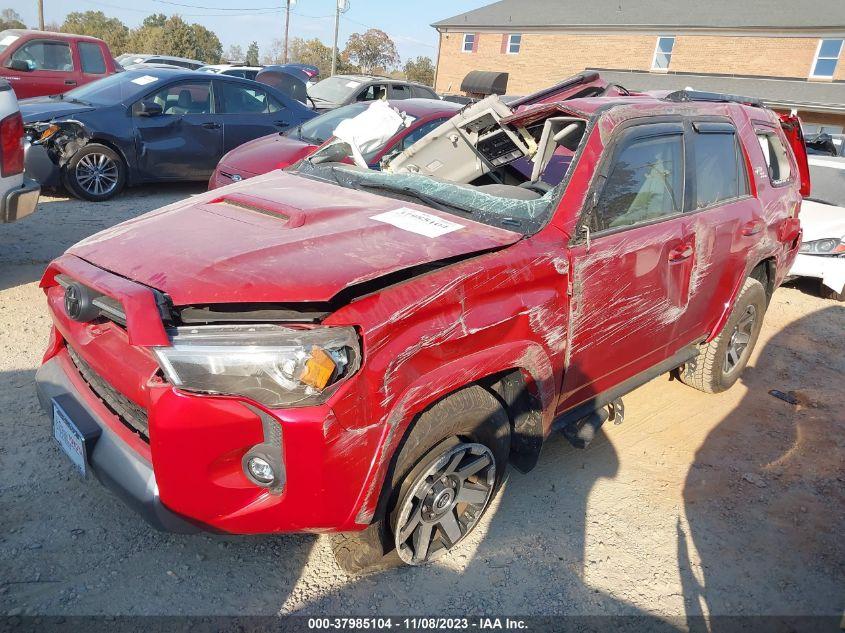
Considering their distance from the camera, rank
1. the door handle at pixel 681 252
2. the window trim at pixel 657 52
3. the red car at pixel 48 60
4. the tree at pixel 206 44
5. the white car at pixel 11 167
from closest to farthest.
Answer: the door handle at pixel 681 252 → the white car at pixel 11 167 → the red car at pixel 48 60 → the window trim at pixel 657 52 → the tree at pixel 206 44

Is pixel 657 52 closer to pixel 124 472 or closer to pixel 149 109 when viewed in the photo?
pixel 149 109

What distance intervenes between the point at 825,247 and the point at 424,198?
19.6ft

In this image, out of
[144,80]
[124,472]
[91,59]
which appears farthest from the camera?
[91,59]

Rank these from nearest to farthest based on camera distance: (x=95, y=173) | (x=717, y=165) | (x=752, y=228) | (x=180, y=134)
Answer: (x=717, y=165) → (x=752, y=228) → (x=95, y=173) → (x=180, y=134)

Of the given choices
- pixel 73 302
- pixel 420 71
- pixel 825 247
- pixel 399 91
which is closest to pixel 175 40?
pixel 420 71

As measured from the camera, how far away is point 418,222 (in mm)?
2660

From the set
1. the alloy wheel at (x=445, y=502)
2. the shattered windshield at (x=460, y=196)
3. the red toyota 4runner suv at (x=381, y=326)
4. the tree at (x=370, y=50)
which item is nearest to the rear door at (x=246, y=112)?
the red toyota 4runner suv at (x=381, y=326)

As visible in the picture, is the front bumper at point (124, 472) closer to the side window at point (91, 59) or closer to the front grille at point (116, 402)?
the front grille at point (116, 402)

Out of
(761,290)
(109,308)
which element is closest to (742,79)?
(761,290)

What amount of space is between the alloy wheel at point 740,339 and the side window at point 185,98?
286 inches

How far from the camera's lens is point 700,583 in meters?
2.83

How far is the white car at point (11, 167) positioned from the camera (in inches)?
183

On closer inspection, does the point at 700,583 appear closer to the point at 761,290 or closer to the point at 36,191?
the point at 761,290

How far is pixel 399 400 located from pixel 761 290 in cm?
339
